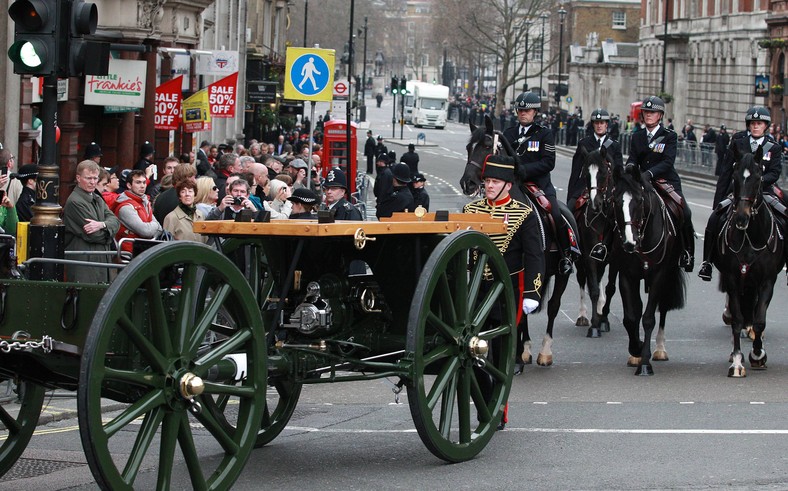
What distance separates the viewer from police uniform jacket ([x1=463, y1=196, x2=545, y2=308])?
10.6 metres

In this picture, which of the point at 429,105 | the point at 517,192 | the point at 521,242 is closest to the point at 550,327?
the point at 517,192

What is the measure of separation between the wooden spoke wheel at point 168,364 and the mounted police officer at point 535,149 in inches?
243

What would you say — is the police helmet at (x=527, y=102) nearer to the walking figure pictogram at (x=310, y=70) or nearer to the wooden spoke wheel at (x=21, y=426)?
the wooden spoke wheel at (x=21, y=426)

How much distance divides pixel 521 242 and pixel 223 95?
20587 millimetres

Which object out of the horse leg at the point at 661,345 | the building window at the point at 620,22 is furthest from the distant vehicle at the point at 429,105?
the horse leg at the point at 661,345

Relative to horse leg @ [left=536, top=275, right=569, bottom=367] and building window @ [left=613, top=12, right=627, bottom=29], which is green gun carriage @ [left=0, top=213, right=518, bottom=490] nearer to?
horse leg @ [left=536, top=275, right=569, bottom=367]

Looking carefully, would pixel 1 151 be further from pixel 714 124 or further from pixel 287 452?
pixel 714 124

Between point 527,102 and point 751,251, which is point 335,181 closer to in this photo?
point 527,102

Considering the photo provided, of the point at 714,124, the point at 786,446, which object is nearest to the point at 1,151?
the point at 786,446

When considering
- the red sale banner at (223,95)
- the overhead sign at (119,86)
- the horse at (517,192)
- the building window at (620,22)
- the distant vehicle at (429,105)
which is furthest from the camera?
the building window at (620,22)

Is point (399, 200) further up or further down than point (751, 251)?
further up

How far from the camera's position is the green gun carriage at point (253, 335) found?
675 centimetres

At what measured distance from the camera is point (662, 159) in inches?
578

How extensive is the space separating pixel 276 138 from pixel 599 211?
3833 cm
